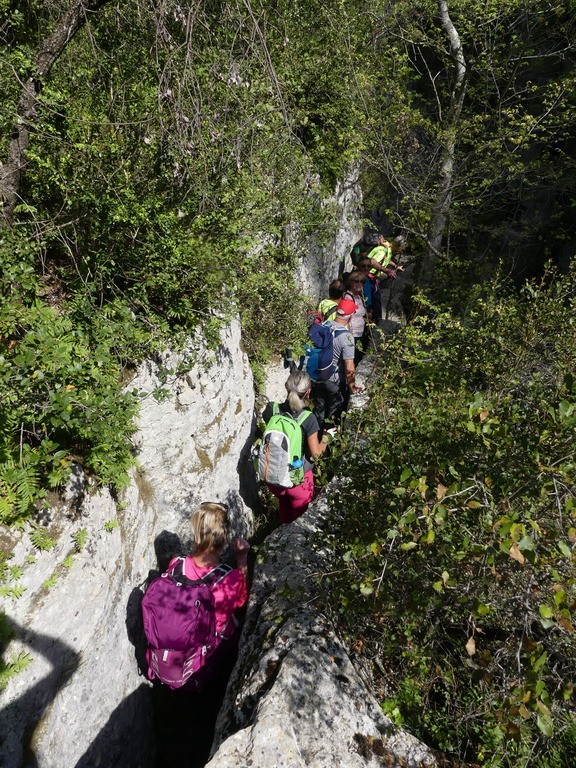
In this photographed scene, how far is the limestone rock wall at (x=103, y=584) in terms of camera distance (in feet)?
10.0

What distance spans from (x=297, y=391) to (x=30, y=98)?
3906mm

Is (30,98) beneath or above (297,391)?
above

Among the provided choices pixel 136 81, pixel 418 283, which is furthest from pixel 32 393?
pixel 418 283

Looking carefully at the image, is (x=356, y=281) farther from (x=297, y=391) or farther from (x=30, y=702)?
(x=30, y=702)

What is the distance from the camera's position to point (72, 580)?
11.2 ft

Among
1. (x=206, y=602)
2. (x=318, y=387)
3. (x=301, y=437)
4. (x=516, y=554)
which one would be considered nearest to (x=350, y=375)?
(x=318, y=387)

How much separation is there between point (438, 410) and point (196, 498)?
10.6ft

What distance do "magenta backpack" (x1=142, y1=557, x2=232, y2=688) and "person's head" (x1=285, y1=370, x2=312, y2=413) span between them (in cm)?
227

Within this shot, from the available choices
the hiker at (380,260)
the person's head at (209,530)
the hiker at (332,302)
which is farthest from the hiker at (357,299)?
the person's head at (209,530)

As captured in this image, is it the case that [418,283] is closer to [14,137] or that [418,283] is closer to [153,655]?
[14,137]

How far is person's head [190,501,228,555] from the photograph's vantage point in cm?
393

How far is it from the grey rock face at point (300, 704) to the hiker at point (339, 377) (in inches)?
145

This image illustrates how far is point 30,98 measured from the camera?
153 inches

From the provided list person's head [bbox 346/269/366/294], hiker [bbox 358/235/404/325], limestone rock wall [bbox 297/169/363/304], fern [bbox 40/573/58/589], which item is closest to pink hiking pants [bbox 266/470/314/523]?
fern [bbox 40/573/58/589]
